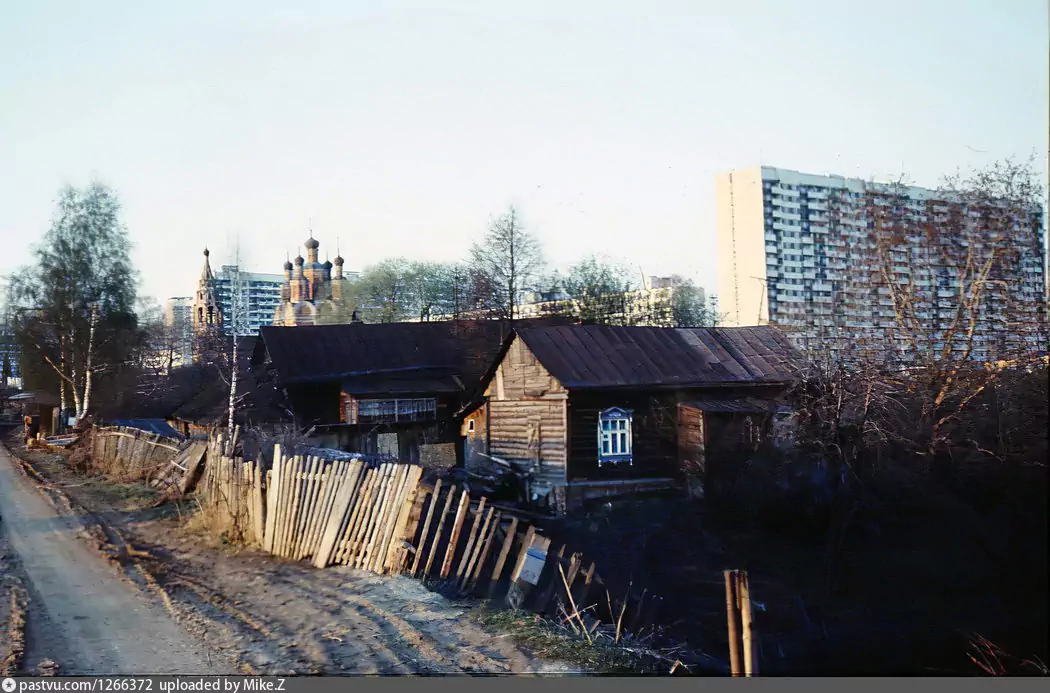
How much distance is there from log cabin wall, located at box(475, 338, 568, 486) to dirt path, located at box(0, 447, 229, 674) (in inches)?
461

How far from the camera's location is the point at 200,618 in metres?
7.95

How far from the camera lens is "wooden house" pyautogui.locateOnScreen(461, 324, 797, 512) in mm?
20375

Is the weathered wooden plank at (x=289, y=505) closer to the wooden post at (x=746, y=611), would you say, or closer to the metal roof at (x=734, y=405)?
the wooden post at (x=746, y=611)

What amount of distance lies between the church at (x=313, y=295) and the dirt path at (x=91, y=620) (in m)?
41.7

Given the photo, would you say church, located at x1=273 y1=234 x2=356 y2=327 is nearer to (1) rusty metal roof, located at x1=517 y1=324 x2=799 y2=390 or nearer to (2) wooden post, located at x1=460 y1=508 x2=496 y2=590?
(1) rusty metal roof, located at x1=517 y1=324 x2=799 y2=390

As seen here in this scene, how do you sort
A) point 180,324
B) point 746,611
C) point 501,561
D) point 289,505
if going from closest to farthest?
point 746,611 → point 501,561 → point 289,505 → point 180,324

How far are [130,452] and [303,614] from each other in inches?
505

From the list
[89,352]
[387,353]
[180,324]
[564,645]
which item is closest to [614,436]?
[387,353]

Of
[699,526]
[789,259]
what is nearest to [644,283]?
[789,259]

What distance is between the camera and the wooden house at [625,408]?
66.8ft

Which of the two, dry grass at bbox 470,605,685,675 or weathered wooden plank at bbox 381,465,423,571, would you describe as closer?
dry grass at bbox 470,605,685,675

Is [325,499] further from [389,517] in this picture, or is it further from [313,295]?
[313,295]

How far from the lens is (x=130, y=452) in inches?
735

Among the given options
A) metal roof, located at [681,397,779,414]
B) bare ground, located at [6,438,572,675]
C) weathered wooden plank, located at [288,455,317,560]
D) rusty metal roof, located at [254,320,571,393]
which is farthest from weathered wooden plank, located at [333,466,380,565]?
rusty metal roof, located at [254,320,571,393]
